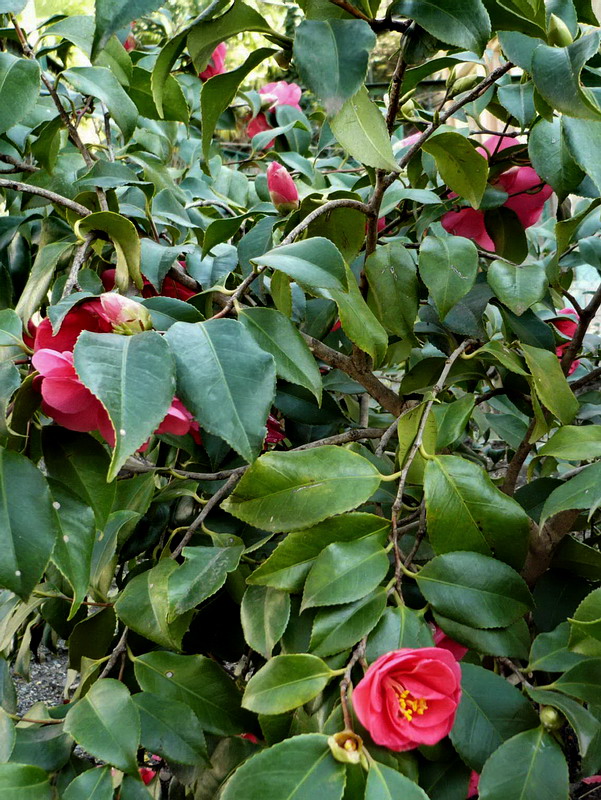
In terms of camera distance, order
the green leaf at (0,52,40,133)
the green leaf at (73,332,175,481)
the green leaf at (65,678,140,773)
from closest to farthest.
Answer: the green leaf at (73,332,175,481), the green leaf at (65,678,140,773), the green leaf at (0,52,40,133)

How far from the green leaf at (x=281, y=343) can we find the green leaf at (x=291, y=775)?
0.20m

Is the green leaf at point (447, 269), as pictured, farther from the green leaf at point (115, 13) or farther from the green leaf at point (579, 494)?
the green leaf at point (115, 13)

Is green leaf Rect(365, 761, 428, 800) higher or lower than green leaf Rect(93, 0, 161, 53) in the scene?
lower

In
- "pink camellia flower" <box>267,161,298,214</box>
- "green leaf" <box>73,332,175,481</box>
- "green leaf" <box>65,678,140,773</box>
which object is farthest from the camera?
"pink camellia flower" <box>267,161,298,214</box>

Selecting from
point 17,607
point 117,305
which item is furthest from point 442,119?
point 17,607

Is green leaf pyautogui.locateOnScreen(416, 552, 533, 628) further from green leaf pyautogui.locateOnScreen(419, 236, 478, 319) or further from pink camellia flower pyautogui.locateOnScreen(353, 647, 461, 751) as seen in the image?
green leaf pyautogui.locateOnScreen(419, 236, 478, 319)

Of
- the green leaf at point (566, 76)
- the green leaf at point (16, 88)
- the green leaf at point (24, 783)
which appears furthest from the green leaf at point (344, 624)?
the green leaf at point (16, 88)

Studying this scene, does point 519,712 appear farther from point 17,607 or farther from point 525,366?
point 17,607

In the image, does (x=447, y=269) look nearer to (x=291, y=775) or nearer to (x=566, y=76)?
(x=566, y=76)

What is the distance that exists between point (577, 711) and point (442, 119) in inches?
17.0

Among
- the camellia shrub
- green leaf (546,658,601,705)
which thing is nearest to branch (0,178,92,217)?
the camellia shrub

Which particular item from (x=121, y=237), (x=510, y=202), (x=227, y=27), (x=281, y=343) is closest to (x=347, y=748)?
(x=281, y=343)

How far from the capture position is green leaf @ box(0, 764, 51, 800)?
1.42ft

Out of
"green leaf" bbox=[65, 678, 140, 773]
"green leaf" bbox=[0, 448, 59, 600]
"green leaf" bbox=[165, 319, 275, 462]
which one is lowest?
"green leaf" bbox=[65, 678, 140, 773]
